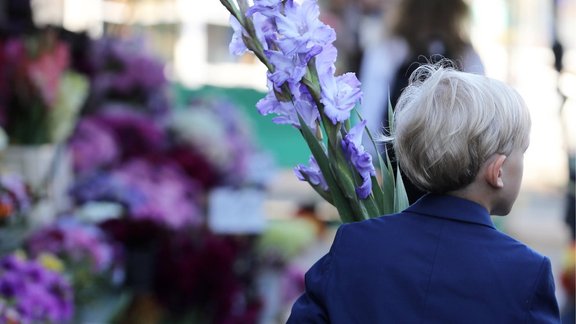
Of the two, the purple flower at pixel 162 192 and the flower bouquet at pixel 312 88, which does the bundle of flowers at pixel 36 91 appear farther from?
the flower bouquet at pixel 312 88

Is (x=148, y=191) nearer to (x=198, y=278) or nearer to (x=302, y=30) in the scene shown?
(x=198, y=278)

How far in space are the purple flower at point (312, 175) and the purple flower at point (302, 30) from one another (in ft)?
0.75

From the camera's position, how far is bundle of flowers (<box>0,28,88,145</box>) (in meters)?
4.34

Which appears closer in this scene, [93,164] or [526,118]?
[526,118]

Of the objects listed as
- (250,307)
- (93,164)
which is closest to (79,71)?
(93,164)

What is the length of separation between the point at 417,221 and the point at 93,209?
2803 mm

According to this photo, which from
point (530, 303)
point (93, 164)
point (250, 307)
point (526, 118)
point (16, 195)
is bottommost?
point (250, 307)

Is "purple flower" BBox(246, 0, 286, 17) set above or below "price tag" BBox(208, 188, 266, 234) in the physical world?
above

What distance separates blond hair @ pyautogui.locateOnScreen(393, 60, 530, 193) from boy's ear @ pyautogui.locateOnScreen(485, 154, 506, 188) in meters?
0.01

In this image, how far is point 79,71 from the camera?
527cm

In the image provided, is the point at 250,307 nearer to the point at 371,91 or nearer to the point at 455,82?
the point at 371,91

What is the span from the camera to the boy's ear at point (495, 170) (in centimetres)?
177

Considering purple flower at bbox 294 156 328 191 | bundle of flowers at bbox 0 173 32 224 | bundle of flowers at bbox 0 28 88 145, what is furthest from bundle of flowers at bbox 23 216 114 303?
purple flower at bbox 294 156 328 191

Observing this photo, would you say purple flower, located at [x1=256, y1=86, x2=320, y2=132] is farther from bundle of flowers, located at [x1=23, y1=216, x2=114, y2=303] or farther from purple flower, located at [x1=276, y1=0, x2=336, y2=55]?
bundle of flowers, located at [x1=23, y1=216, x2=114, y2=303]
